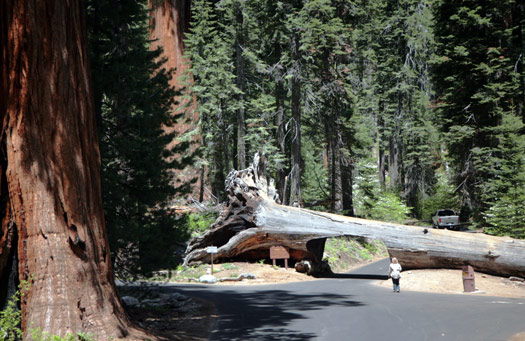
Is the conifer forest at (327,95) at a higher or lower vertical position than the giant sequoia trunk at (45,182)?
higher

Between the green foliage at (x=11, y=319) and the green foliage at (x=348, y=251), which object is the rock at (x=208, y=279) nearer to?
the green foliage at (x=348, y=251)

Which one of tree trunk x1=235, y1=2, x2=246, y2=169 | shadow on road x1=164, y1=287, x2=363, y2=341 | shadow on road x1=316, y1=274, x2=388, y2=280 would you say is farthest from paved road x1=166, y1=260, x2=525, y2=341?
tree trunk x1=235, y1=2, x2=246, y2=169

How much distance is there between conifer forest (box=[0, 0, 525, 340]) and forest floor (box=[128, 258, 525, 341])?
1208 millimetres

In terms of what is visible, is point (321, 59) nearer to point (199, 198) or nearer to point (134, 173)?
point (199, 198)

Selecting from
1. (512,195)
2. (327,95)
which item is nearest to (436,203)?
(327,95)

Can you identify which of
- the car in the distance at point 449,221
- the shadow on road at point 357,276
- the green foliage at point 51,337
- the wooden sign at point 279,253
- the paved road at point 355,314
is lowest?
the shadow on road at point 357,276

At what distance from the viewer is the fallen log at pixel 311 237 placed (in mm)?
→ 16312

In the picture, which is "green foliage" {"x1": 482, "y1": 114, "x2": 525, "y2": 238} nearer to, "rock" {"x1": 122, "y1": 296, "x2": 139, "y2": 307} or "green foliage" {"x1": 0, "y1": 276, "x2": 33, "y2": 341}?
"rock" {"x1": 122, "y1": 296, "x2": 139, "y2": 307}

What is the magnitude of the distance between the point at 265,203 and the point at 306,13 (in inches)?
503

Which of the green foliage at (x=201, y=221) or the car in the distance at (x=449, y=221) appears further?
the car in the distance at (x=449, y=221)

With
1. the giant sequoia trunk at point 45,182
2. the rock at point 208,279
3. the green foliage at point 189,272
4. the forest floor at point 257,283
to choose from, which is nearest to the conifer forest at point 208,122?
the giant sequoia trunk at point 45,182

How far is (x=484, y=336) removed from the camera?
8.38 m

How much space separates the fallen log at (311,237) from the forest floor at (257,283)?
556mm

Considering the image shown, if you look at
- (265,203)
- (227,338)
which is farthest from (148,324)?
(265,203)
